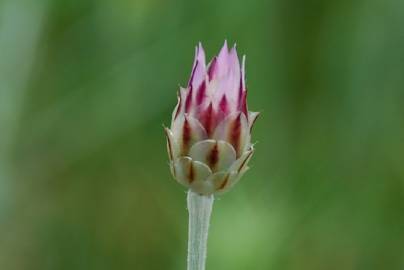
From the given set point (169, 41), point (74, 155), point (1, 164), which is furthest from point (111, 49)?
point (1, 164)

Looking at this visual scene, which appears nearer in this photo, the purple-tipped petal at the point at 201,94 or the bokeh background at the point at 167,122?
the purple-tipped petal at the point at 201,94

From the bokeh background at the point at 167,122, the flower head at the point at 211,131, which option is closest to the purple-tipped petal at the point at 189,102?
the flower head at the point at 211,131

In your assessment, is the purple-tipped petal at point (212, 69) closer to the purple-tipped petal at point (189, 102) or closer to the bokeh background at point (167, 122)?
the purple-tipped petal at point (189, 102)

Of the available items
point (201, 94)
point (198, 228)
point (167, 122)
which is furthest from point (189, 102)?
point (167, 122)

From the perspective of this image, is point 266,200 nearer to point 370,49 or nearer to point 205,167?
point 370,49

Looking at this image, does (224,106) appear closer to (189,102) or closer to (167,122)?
(189,102)

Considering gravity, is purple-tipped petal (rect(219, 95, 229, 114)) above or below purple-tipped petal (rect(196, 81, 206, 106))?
below

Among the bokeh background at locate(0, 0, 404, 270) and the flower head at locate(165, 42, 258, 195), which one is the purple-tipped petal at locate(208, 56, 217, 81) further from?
the bokeh background at locate(0, 0, 404, 270)

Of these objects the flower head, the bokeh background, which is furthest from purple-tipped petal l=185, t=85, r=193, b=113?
the bokeh background
